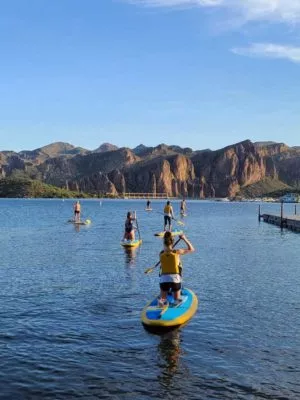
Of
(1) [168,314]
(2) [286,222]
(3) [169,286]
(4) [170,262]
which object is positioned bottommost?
(2) [286,222]

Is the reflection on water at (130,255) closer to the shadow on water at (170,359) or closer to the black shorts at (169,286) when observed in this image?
the black shorts at (169,286)

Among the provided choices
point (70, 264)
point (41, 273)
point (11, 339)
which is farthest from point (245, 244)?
point (11, 339)

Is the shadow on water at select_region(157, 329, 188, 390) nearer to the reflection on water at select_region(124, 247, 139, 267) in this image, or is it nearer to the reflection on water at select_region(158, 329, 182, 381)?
the reflection on water at select_region(158, 329, 182, 381)

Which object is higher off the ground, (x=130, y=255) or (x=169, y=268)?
(x=169, y=268)

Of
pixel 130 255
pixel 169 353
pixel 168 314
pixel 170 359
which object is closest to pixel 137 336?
pixel 168 314

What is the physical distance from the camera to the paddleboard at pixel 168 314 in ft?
53.9

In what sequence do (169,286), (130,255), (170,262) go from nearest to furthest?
(170,262)
(169,286)
(130,255)

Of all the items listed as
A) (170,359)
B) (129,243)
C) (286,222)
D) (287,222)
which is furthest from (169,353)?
(286,222)

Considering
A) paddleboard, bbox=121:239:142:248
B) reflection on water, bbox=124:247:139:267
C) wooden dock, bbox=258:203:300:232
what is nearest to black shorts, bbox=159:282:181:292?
reflection on water, bbox=124:247:139:267

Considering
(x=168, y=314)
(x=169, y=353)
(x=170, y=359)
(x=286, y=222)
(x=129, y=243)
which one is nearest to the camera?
(x=170, y=359)

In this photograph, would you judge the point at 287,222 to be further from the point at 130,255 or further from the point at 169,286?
the point at 169,286

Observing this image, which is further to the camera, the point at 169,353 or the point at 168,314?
the point at 168,314

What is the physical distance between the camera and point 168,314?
16.9 m

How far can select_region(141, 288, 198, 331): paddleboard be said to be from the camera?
53.9 ft
